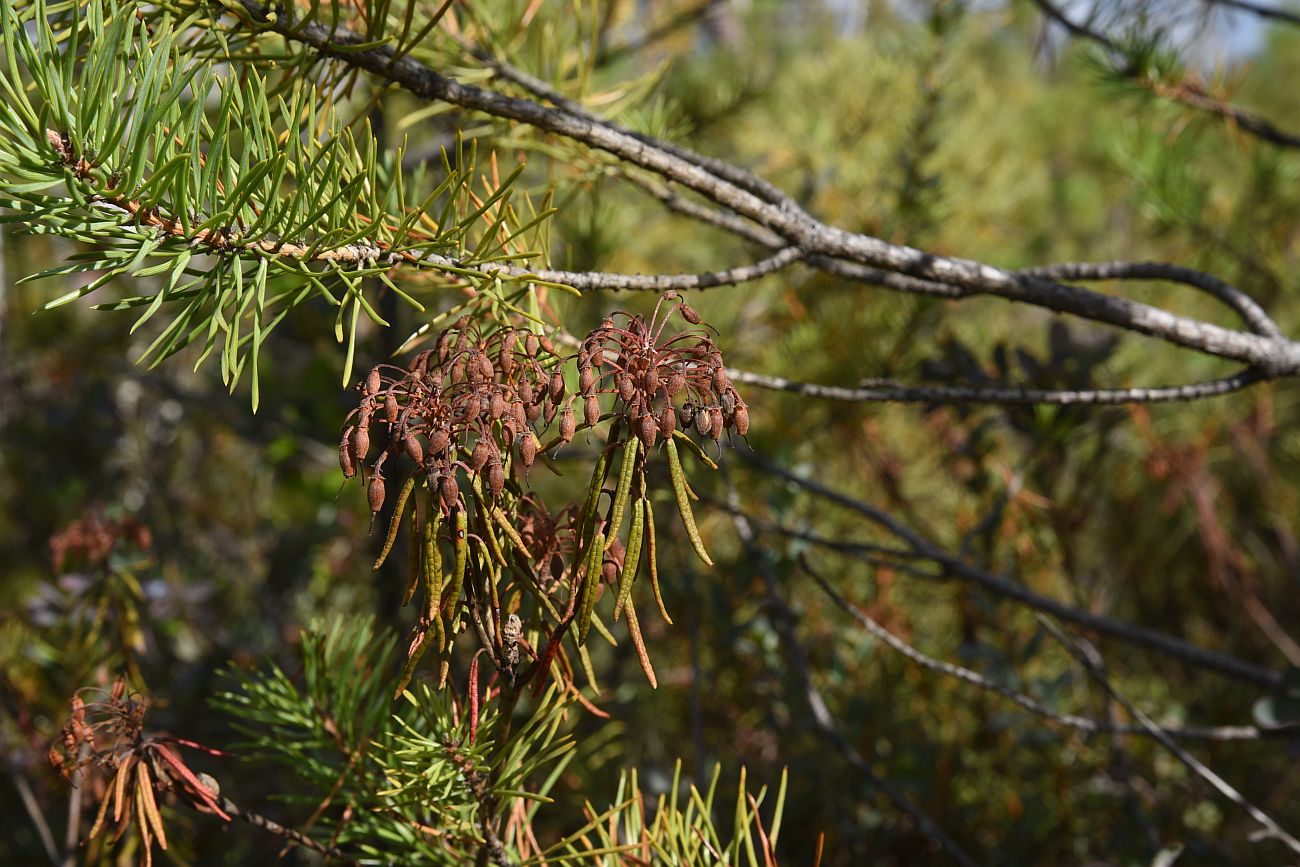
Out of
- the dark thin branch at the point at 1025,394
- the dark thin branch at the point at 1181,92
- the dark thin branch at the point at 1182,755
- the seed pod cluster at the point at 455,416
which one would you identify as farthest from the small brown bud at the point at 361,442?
the dark thin branch at the point at 1181,92

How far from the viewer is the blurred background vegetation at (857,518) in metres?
0.96

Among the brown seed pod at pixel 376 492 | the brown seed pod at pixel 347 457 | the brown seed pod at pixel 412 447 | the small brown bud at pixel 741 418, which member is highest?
the small brown bud at pixel 741 418

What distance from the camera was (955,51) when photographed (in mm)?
1344

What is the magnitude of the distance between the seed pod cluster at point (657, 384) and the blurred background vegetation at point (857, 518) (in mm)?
309

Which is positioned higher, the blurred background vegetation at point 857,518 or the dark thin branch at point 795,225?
the dark thin branch at point 795,225

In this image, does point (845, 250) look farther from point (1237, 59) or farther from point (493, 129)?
point (1237, 59)

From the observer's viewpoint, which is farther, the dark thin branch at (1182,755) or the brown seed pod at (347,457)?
the dark thin branch at (1182,755)

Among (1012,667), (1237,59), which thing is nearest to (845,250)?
(1012,667)

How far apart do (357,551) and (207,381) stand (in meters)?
0.96

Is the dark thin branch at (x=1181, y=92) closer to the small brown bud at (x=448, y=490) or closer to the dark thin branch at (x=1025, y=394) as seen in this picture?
the dark thin branch at (x=1025, y=394)

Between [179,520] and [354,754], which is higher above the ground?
[354,754]

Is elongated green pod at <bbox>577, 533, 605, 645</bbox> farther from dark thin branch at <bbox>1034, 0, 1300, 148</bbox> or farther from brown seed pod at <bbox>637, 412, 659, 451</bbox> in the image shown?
dark thin branch at <bbox>1034, 0, 1300, 148</bbox>

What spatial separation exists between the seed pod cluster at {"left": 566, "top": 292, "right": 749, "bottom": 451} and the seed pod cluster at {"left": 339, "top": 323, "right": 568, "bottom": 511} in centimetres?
3

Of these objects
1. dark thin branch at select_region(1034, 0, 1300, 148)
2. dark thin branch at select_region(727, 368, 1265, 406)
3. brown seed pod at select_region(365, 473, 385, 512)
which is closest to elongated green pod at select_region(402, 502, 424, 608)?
brown seed pod at select_region(365, 473, 385, 512)
